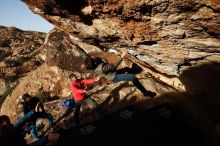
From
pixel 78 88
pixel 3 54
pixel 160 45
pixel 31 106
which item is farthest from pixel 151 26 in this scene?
pixel 3 54

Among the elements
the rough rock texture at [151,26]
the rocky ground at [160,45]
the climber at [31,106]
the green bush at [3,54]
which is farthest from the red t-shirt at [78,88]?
the green bush at [3,54]

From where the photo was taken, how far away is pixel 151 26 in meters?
8.43

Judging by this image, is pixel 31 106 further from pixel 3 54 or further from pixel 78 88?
pixel 3 54

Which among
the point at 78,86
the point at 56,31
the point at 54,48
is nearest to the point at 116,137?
the point at 78,86

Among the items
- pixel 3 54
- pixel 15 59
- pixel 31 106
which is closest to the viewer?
pixel 31 106

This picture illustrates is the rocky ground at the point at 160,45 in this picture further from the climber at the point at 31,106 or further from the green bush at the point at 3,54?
the green bush at the point at 3,54

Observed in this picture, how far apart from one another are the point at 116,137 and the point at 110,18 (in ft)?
14.3

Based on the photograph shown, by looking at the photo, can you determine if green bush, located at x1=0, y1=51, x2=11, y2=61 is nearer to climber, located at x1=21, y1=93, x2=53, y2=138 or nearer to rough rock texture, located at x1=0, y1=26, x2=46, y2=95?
rough rock texture, located at x1=0, y1=26, x2=46, y2=95

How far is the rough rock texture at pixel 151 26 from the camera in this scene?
22.9 ft

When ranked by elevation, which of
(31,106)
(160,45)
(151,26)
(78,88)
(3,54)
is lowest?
(3,54)

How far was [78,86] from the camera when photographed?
10219mm

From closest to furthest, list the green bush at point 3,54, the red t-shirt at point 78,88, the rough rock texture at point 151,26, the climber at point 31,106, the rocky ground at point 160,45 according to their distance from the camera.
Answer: the rough rock texture at point 151,26
the rocky ground at point 160,45
the red t-shirt at point 78,88
the climber at point 31,106
the green bush at point 3,54

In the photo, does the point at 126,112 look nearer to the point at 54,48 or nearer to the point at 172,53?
the point at 172,53

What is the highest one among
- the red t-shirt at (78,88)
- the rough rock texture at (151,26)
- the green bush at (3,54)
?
the rough rock texture at (151,26)
